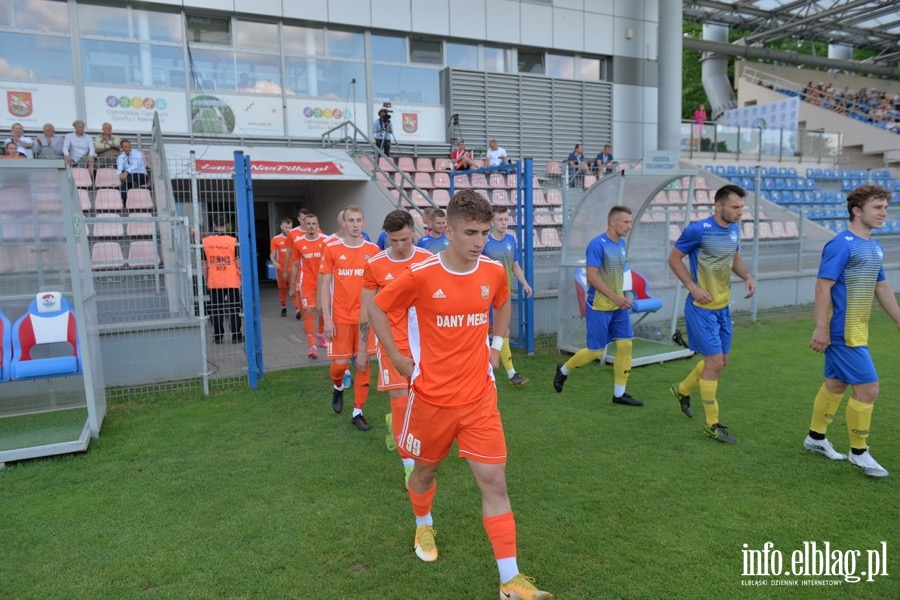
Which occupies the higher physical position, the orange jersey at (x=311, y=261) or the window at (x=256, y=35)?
the window at (x=256, y=35)

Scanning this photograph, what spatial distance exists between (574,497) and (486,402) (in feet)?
5.01

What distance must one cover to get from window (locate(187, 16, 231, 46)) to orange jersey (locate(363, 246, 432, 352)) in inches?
480

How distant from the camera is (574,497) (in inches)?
170

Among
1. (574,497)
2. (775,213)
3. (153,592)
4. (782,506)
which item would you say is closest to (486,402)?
(574,497)

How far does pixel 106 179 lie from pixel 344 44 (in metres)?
8.28

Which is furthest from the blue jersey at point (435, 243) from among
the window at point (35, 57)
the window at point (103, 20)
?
the window at point (103, 20)

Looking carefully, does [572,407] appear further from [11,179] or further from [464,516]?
[11,179]

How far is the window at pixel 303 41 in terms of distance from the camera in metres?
15.1

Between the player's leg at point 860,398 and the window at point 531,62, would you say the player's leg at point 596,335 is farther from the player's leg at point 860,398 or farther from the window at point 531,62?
the window at point 531,62

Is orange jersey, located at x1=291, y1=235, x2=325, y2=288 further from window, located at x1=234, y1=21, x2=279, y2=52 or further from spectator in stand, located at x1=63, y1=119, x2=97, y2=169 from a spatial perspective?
window, located at x1=234, y1=21, x2=279, y2=52

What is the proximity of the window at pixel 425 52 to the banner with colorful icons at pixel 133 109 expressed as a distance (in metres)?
5.99

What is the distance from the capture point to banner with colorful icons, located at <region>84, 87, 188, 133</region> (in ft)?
43.3

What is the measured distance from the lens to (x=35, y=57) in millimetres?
12711

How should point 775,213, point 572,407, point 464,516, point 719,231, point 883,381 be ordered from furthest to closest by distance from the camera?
point 775,213 < point 883,381 < point 572,407 < point 719,231 < point 464,516
